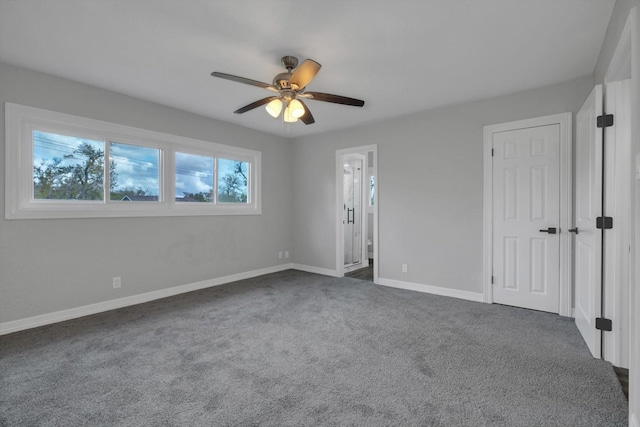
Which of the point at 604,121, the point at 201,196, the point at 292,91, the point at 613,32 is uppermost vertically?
the point at 613,32

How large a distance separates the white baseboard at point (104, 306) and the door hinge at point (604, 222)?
4.38 m

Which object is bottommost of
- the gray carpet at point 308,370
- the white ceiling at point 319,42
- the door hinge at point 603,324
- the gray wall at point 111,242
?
the gray carpet at point 308,370

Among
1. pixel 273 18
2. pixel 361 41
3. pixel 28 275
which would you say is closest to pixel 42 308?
pixel 28 275

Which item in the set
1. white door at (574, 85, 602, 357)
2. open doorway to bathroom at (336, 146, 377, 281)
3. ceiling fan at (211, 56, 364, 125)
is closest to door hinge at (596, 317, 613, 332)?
white door at (574, 85, 602, 357)

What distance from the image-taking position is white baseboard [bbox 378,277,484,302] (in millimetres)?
3746

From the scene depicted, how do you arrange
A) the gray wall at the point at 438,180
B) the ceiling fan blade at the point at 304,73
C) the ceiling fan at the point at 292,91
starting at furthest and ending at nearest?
the gray wall at the point at 438,180
the ceiling fan at the point at 292,91
the ceiling fan blade at the point at 304,73

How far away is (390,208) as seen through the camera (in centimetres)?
446

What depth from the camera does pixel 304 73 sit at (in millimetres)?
2396

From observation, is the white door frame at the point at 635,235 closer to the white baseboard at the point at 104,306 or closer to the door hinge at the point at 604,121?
the door hinge at the point at 604,121

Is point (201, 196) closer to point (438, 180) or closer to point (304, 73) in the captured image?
point (304, 73)

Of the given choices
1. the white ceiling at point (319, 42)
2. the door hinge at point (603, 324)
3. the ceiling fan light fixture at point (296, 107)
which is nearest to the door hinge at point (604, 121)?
the white ceiling at point (319, 42)

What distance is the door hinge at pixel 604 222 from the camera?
2.16 m

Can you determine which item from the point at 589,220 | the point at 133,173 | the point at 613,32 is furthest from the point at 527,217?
the point at 133,173

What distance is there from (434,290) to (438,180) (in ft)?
4.90
